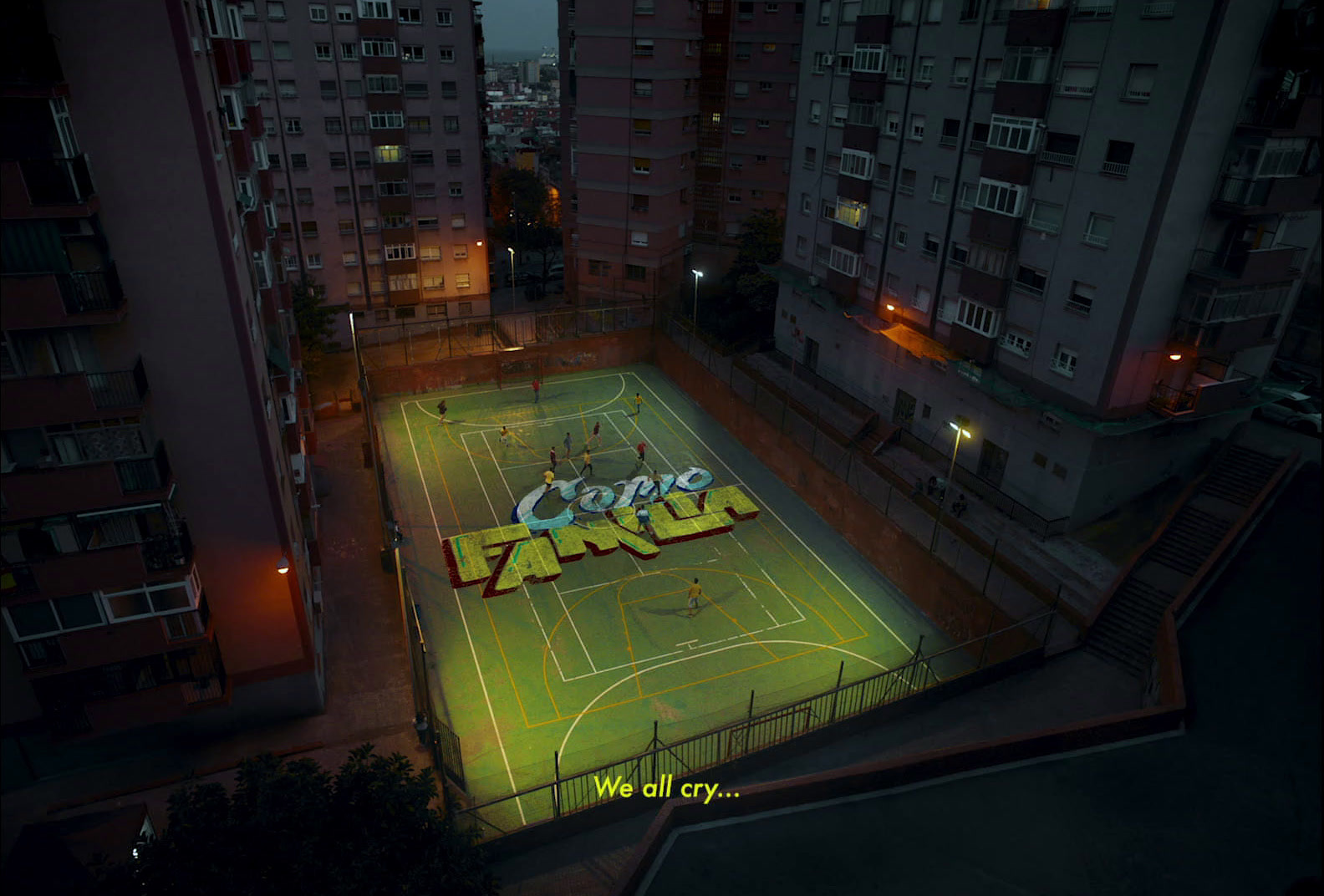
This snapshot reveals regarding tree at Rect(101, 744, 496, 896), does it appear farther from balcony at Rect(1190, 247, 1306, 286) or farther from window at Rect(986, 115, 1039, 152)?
window at Rect(986, 115, 1039, 152)

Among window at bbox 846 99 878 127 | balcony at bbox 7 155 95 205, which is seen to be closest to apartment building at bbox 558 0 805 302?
window at bbox 846 99 878 127

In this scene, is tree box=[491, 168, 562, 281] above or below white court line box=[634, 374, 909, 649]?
above

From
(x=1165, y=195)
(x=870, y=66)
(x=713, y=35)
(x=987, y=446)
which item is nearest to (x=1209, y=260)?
(x=1165, y=195)

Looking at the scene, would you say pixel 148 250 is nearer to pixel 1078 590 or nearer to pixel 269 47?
pixel 1078 590

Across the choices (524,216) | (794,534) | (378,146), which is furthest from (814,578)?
(524,216)

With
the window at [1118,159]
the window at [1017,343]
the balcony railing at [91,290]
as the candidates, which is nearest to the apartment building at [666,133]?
the window at [1017,343]
